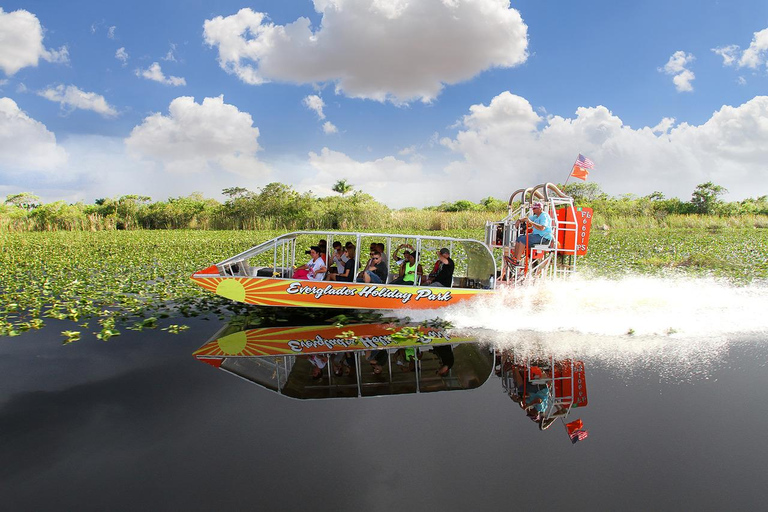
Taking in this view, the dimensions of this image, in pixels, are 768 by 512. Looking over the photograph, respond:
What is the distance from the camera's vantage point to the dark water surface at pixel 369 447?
4.56 m

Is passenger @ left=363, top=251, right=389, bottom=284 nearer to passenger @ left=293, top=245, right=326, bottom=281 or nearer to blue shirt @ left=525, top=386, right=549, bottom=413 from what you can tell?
passenger @ left=293, top=245, right=326, bottom=281

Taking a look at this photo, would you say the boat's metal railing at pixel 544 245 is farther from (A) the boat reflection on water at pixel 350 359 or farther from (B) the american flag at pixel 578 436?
(B) the american flag at pixel 578 436

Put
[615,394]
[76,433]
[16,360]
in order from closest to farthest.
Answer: [76,433]
[615,394]
[16,360]

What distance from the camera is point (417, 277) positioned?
37.2 ft

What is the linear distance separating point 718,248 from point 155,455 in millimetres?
28249

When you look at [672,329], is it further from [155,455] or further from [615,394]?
A: [155,455]

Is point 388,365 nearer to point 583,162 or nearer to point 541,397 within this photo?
point 541,397

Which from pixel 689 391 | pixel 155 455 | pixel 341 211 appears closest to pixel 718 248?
pixel 689 391

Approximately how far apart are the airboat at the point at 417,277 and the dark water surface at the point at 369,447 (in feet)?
9.53

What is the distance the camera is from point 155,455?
5266 millimetres

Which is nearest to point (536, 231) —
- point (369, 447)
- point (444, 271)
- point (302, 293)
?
point (444, 271)

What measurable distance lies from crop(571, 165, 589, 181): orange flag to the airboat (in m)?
1.10

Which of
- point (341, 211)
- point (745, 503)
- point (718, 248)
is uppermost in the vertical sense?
point (341, 211)

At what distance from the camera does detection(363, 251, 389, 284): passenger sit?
10.8m
